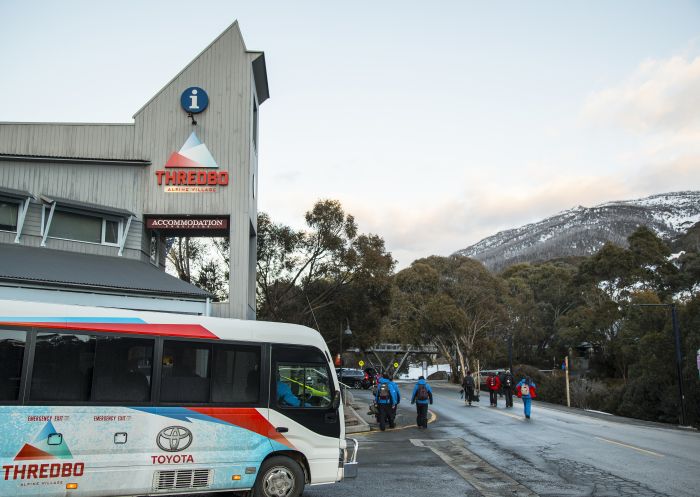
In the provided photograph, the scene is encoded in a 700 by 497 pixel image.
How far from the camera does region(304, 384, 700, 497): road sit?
968 centimetres

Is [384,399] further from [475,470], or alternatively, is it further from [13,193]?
[13,193]

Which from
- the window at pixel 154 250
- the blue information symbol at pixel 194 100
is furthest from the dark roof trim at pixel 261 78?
the window at pixel 154 250

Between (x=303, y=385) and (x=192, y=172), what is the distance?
53.8 ft

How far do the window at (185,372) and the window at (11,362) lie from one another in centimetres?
168

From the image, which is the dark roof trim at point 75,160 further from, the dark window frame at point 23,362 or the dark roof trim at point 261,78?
the dark window frame at point 23,362

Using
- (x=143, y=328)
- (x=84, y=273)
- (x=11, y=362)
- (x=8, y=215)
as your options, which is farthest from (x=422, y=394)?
(x=8, y=215)

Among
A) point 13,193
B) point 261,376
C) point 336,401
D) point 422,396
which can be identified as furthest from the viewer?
point 13,193

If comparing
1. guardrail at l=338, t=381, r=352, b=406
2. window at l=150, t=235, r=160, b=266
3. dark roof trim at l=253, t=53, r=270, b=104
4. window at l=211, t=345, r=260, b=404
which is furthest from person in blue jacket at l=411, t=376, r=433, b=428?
dark roof trim at l=253, t=53, r=270, b=104

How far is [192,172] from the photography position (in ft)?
79.2

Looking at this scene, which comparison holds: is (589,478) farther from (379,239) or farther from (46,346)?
(379,239)

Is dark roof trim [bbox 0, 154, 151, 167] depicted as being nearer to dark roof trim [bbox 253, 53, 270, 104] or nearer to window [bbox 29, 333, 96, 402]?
dark roof trim [bbox 253, 53, 270, 104]

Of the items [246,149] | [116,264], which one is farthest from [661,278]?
[116,264]

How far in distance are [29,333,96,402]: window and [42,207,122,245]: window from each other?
15.2 metres

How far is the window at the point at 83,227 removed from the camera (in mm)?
21750
